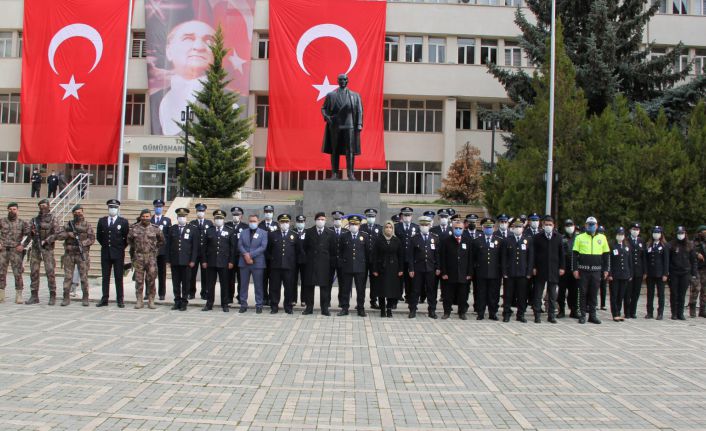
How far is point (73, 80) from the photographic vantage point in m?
31.6

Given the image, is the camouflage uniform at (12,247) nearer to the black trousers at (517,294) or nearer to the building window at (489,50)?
the black trousers at (517,294)

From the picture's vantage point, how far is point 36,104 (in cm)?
3200

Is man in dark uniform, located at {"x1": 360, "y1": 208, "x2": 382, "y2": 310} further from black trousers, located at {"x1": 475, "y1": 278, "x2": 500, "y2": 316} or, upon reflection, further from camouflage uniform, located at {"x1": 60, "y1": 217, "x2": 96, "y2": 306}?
camouflage uniform, located at {"x1": 60, "y1": 217, "x2": 96, "y2": 306}

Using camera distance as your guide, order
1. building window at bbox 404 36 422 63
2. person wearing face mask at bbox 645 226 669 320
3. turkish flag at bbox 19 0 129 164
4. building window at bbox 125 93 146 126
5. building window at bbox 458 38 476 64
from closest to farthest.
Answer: person wearing face mask at bbox 645 226 669 320, turkish flag at bbox 19 0 129 164, building window at bbox 404 36 422 63, building window at bbox 458 38 476 64, building window at bbox 125 93 146 126

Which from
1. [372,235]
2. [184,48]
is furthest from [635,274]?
[184,48]

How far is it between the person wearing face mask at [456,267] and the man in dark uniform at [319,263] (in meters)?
2.04

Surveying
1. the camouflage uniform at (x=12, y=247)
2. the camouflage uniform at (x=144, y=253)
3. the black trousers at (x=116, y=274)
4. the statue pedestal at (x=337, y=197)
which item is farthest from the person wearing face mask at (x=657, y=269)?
the camouflage uniform at (x=12, y=247)

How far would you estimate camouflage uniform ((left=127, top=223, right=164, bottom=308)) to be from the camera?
36.9 ft

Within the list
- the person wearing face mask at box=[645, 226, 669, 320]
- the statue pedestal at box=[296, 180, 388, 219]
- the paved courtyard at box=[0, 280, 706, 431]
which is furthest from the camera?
the statue pedestal at box=[296, 180, 388, 219]

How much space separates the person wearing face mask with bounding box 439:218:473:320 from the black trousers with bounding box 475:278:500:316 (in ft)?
0.84

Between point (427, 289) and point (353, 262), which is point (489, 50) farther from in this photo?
point (353, 262)

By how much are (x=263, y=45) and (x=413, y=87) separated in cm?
885

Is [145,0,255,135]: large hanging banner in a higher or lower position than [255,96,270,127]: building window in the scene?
higher

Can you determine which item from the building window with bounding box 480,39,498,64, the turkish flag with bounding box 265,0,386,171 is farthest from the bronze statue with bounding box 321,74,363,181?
the building window with bounding box 480,39,498,64
